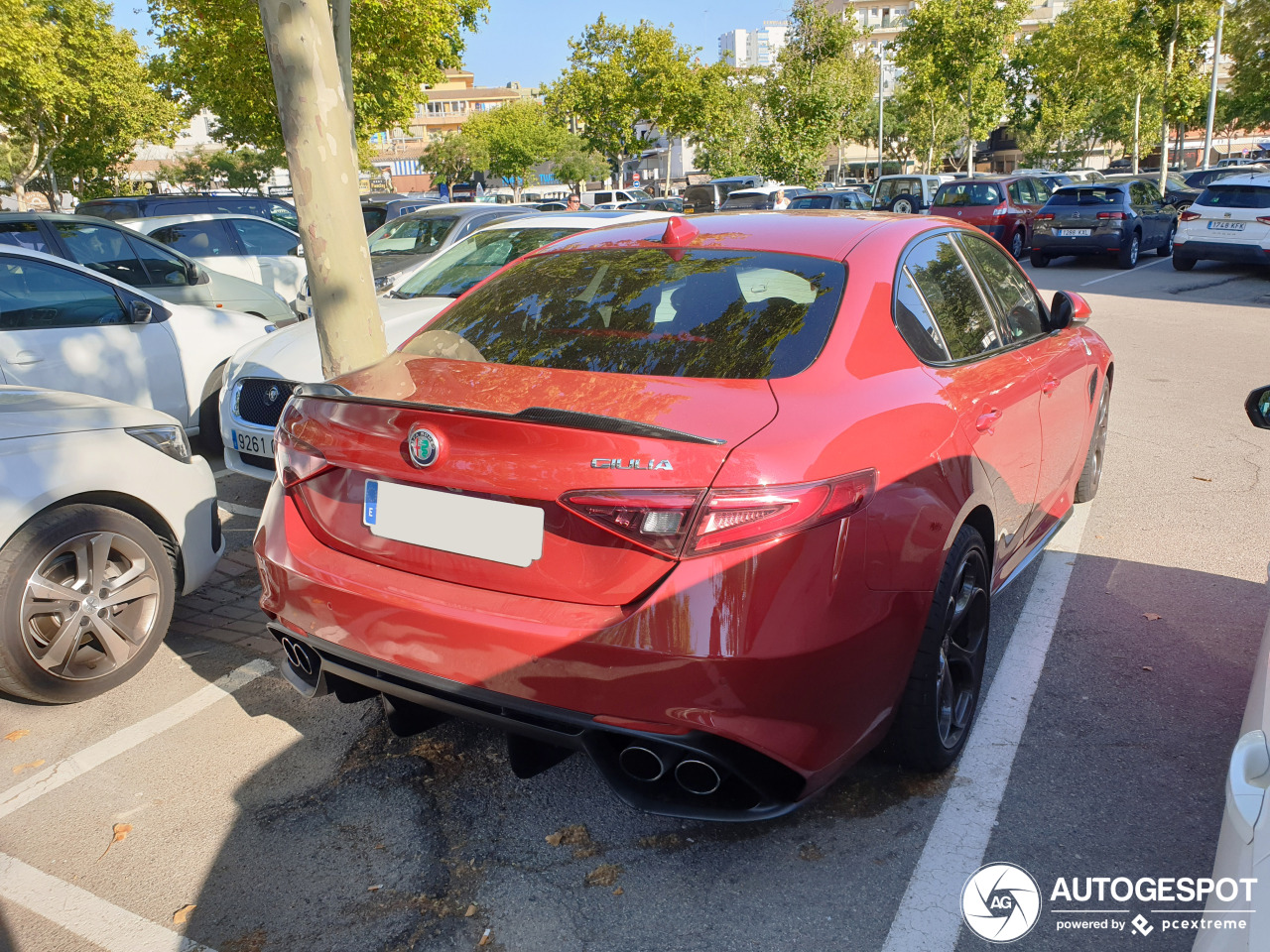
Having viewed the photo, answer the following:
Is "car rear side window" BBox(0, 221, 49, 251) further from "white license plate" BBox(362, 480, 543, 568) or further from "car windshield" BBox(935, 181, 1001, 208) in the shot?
"car windshield" BBox(935, 181, 1001, 208)

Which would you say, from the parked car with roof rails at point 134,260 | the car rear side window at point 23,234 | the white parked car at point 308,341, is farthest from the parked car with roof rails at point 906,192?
the car rear side window at point 23,234

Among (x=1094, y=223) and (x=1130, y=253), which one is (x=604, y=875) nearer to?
(x=1094, y=223)

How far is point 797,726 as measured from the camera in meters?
2.26

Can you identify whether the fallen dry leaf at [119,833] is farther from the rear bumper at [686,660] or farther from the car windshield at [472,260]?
the car windshield at [472,260]

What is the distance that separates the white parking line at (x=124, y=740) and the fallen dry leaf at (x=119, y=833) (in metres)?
0.38

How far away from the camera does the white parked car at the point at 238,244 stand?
11547 mm

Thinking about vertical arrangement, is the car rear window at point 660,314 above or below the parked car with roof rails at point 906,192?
above

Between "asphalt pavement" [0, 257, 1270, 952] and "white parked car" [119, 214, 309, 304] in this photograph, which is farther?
"white parked car" [119, 214, 309, 304]

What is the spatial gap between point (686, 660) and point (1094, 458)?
394cm

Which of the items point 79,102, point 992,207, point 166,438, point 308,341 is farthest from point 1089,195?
point 79,102

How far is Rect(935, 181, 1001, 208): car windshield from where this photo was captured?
20016 mm

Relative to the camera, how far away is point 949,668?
9.62 ft

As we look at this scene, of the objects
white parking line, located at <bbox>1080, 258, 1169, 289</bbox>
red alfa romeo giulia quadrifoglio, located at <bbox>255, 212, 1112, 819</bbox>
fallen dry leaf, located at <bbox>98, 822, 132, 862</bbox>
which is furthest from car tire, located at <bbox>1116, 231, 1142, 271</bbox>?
fallen dry leaf, located at <bbox>98, 822, 132, 862</bbox>

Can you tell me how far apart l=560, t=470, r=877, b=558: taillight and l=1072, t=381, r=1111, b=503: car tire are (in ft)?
10.9
